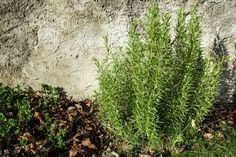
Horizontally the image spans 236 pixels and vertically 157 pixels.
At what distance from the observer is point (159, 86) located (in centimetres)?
362

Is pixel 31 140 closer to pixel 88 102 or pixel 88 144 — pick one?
pixel 88 144

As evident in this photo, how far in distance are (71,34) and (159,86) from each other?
4.59 feet

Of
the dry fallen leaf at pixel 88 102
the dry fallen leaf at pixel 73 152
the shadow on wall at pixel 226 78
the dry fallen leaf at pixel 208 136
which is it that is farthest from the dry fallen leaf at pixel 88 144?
the shadow on wall at pixel 226 78

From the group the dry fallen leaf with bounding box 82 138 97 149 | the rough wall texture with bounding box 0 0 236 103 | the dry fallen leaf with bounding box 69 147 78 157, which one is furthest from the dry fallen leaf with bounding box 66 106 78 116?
the dry fallen leaf with bounding box 69 147 78 157

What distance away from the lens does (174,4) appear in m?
4.58

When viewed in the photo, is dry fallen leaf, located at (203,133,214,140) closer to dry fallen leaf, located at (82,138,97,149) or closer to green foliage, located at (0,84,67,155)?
dry fallen leaf, located at (82,138,97,149)

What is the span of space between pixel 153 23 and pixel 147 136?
1.19 m

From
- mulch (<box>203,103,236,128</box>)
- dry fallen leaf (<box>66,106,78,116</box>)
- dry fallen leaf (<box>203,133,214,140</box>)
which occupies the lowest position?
dry fallen leaf (<box>203,133,214,140</box>)

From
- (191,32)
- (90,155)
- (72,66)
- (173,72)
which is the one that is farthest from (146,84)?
(72,66)

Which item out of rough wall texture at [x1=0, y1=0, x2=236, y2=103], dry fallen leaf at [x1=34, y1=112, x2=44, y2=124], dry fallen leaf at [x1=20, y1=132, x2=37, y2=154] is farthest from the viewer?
rough wall texture at [x1=0, y1=0, x2=236, y2=103]

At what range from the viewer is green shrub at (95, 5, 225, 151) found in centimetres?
355

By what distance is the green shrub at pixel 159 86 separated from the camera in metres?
3.55

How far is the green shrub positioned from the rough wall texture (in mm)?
629

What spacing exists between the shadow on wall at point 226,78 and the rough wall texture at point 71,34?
0.01 m
